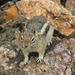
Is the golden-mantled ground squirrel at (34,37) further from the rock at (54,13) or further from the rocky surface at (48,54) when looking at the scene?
the rock at (54,13)

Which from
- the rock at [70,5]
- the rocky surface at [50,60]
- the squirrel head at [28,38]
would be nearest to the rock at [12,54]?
the rocky surface at [50,60]

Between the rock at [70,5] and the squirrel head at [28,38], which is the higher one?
the squirrel head at [28,38]

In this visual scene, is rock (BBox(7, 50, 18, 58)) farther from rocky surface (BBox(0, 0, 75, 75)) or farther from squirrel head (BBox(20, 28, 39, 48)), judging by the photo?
squirrel head (BBox(20, 28, 39, 48))

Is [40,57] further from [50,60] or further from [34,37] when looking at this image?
[34,37]

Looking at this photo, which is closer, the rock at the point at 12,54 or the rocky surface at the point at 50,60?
the rocky surface at the point at 50,60

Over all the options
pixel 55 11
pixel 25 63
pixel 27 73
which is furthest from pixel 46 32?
pixel 55 11

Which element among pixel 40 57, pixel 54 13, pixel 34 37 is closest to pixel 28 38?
pixel 34 37

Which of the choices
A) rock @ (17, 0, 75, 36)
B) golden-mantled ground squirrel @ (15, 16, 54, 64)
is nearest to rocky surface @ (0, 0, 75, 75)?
rock @ (17, 0, 75, 36)
